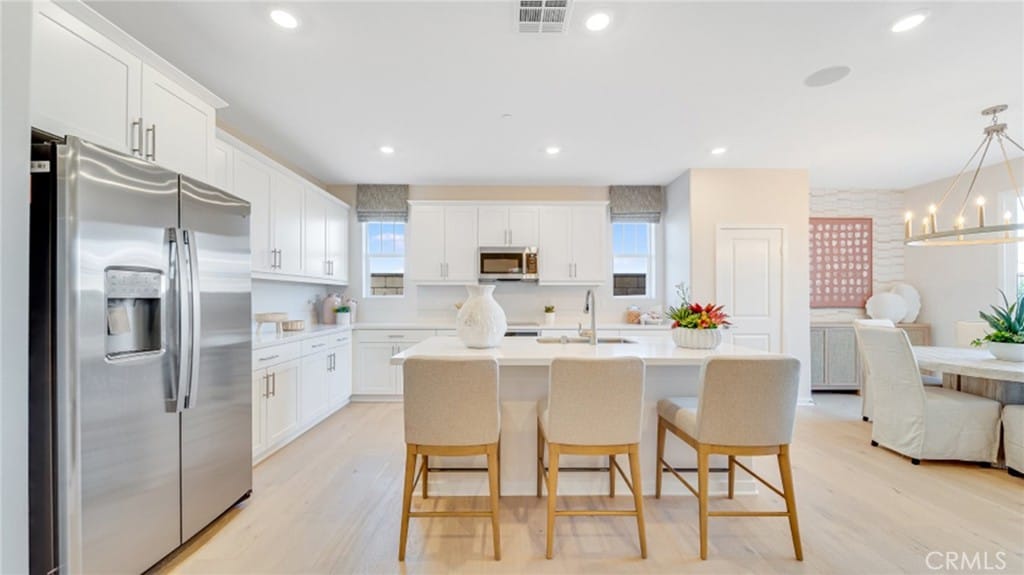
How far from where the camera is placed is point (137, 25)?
2.12m

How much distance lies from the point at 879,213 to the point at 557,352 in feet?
18.5

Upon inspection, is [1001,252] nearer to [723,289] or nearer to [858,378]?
[858,378]

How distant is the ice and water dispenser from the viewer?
1.55 metres

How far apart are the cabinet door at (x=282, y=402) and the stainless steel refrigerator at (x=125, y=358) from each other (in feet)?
3.26

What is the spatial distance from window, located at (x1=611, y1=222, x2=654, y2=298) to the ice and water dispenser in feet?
14.8

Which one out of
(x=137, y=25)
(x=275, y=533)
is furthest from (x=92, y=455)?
(x=137, y=25)

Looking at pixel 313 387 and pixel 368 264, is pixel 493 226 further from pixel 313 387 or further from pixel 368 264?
pixel 313 387

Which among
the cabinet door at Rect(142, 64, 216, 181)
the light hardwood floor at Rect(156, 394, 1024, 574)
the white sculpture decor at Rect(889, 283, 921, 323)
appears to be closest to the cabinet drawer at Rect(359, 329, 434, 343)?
the light hardwood floor at Rect(156, 394, 1024, 574)

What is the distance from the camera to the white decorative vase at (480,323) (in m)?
2.35

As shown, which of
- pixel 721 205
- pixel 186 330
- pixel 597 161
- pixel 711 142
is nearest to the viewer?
pixel 186 330

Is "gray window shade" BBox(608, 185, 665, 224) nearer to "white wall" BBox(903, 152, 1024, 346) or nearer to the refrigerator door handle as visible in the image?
"white wall" BBox(903, 152, 1024, 346)

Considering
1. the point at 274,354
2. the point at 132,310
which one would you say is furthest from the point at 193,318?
the point at 274,354

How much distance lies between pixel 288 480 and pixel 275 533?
673 millimetres

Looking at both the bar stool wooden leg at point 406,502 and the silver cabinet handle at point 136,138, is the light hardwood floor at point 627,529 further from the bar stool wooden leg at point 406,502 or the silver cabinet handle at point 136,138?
the silver cabinet handle at point 136,138
